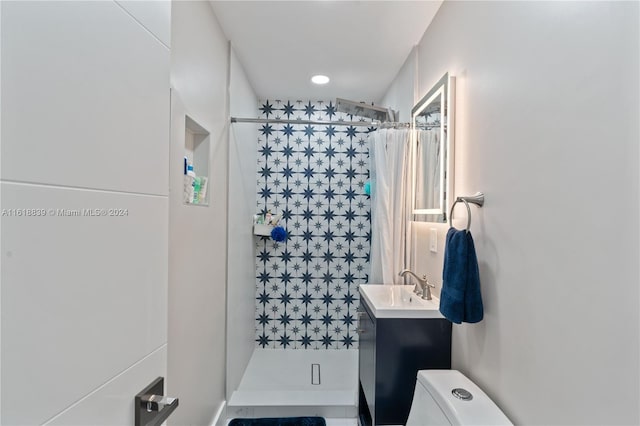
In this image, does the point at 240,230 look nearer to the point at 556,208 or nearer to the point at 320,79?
the point at 320,79

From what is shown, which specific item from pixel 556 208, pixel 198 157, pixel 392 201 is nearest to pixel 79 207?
pixel 556 208

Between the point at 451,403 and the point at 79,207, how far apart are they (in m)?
1.19

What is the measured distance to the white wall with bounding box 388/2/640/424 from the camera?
69 centimetres

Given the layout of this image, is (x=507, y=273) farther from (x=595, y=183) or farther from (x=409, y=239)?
(x=409, y=239)

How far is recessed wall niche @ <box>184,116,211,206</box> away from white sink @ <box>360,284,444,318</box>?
38.8 inches

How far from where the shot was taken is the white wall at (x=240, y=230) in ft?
7.27

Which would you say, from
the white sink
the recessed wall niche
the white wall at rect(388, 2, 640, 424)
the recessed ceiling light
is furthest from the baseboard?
the recessed ceiling light

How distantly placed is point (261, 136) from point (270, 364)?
205 centimetres

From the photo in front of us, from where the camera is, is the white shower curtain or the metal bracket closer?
the metal bracket

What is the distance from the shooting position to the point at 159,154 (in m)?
0.72

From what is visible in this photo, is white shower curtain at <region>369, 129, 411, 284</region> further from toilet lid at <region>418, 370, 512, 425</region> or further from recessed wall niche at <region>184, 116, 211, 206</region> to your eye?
recessed wall niche at <region>184, 116, 211, 206</region>

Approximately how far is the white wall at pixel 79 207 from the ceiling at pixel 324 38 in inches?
50.9

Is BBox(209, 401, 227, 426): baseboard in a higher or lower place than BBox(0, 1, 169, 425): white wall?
lower

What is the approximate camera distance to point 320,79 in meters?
2.68
